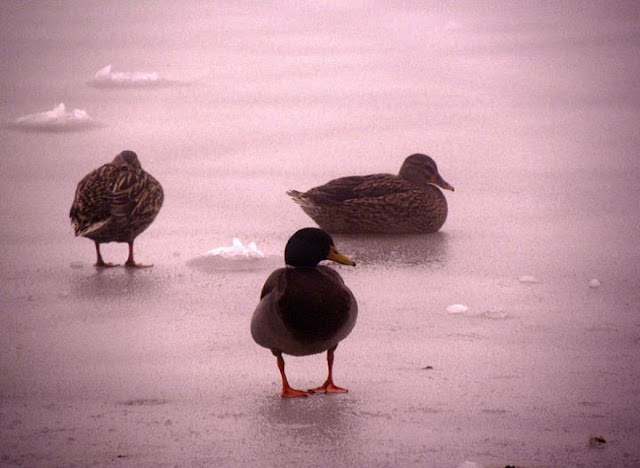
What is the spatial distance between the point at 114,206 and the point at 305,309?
2621 mm

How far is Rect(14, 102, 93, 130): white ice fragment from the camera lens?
11.0m

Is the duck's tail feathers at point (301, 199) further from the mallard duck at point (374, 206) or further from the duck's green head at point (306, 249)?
the duck's green head at point (306, 249)

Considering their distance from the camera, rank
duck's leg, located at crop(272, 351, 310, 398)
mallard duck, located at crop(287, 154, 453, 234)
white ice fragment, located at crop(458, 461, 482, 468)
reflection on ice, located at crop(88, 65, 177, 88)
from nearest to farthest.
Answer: white ice fragment, located at crop(458, 461, 482, 468)
duck's leg, located at crop(272, 351, 310, 398)
mallard duck, located at crop(287, 154, 453, 234)
reflection on ice, located at crop(88, 65, 177, 88)

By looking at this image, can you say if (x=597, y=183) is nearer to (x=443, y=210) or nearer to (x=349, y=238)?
(x=443, y=210)

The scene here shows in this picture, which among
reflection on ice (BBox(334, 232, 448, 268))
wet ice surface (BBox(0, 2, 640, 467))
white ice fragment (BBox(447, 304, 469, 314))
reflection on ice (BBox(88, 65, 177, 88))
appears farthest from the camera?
reflection on ice (BBox(88, 65, 177, 88))

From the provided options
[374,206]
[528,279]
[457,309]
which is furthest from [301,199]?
[457,309]

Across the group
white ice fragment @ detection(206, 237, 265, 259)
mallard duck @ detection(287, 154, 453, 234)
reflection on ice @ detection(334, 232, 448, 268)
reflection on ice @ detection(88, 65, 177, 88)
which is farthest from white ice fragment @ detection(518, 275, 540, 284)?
reflection on ice @ detection(88, 65, 177, 88)

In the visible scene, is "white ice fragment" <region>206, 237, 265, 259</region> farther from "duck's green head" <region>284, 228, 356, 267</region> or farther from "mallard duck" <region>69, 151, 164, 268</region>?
"duck's green head" <region>284, 228, 356, 267</region>

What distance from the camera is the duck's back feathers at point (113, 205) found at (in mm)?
7059

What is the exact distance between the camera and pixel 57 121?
11.0 meters

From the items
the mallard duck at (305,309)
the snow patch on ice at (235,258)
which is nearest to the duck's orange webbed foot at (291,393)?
the mallard duck at (305,309)

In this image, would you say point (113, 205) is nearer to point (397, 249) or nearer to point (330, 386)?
point (397, 249)

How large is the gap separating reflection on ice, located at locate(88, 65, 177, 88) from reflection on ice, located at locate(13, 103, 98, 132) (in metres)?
1.64

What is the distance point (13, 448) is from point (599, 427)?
229 cm
